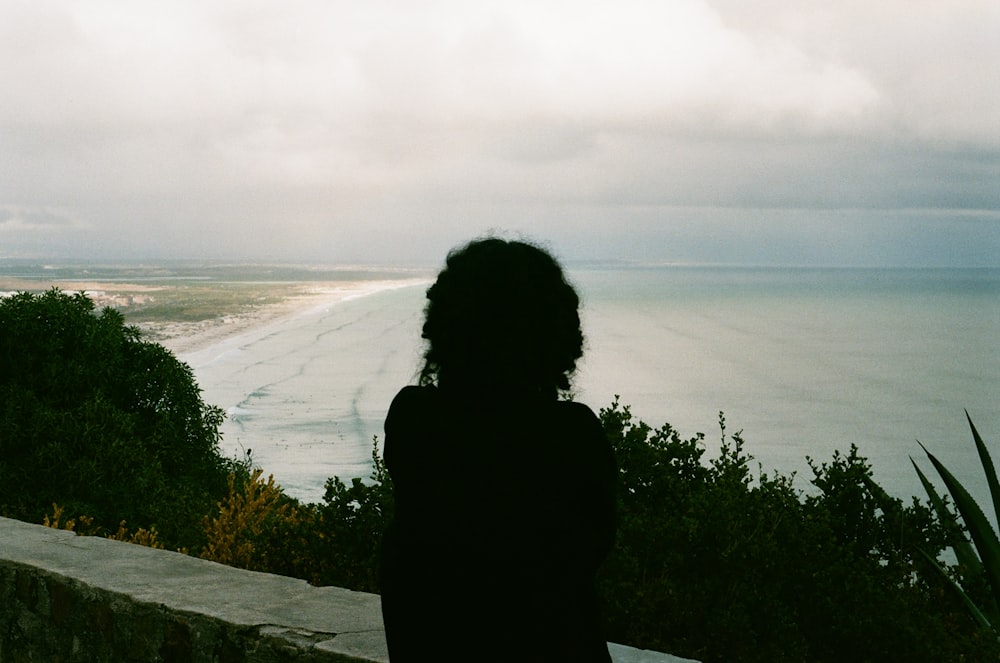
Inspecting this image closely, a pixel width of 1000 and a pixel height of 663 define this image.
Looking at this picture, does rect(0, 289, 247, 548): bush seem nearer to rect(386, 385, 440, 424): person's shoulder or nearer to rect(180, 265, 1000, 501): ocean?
rect(180, 265, 1000, 501): ocean

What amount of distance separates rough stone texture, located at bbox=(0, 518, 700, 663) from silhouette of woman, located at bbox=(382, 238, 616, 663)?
1167mm

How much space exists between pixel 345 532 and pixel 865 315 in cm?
12315

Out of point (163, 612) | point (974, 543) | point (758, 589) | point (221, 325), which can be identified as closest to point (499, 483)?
point (163, 612)

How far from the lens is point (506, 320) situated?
1.86 m

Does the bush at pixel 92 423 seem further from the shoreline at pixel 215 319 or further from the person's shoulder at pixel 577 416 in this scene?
the shoreline at pixel 215 319

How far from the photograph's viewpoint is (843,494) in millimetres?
5102

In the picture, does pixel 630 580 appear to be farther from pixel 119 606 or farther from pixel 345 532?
pixel 119 606

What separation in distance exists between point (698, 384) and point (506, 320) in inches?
2025

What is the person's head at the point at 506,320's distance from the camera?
186 centimetres

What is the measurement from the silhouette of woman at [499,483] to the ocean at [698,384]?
92mm

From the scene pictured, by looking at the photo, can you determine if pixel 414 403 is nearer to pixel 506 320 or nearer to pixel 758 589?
pixel 506 320

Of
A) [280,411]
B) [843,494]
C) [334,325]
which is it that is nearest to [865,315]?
[334,325]

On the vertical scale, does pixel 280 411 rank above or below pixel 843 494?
below

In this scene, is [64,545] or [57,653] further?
[64,545]
